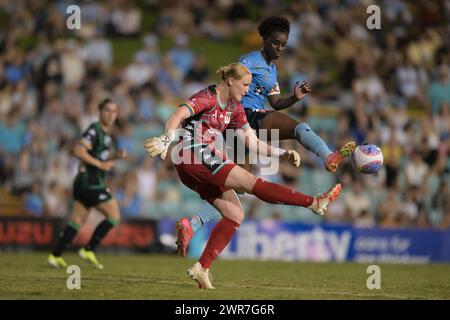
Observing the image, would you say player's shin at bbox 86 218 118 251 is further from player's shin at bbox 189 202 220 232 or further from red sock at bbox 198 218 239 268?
red sock at bbox 198 218 239 268

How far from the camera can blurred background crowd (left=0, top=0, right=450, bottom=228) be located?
18.9 meters

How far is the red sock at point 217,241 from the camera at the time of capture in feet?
32.6

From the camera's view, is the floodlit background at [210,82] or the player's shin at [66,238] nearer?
the player's shin at [66,238]

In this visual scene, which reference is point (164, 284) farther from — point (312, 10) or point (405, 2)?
point (405, 2)

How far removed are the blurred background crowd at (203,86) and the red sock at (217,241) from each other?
8725 mm

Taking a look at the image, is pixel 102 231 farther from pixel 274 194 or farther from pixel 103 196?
pixel 274 194

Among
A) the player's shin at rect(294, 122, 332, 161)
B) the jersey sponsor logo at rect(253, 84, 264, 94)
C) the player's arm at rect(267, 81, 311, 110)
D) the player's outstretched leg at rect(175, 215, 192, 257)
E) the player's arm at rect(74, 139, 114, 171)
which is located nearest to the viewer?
the player's outstretched leg at rect(175, 215, 192, 257)

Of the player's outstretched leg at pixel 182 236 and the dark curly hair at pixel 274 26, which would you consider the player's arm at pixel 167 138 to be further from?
the dark curly hair at pixel 274 26

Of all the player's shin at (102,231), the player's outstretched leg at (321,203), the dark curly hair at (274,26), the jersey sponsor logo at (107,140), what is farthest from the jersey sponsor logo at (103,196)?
the player's outstretched leg at (321,203)

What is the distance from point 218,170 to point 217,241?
0.79 metres

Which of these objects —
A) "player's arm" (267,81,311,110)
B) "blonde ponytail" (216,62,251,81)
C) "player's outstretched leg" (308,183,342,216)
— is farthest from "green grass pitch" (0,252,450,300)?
"blonde ponytail" (216,62,251,81)

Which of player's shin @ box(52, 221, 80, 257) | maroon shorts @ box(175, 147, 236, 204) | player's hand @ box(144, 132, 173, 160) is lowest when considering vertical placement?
player's shin @ box(52, 221, 80, 257)

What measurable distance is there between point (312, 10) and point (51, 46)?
8216 millimetres

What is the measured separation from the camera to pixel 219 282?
11.2 m
